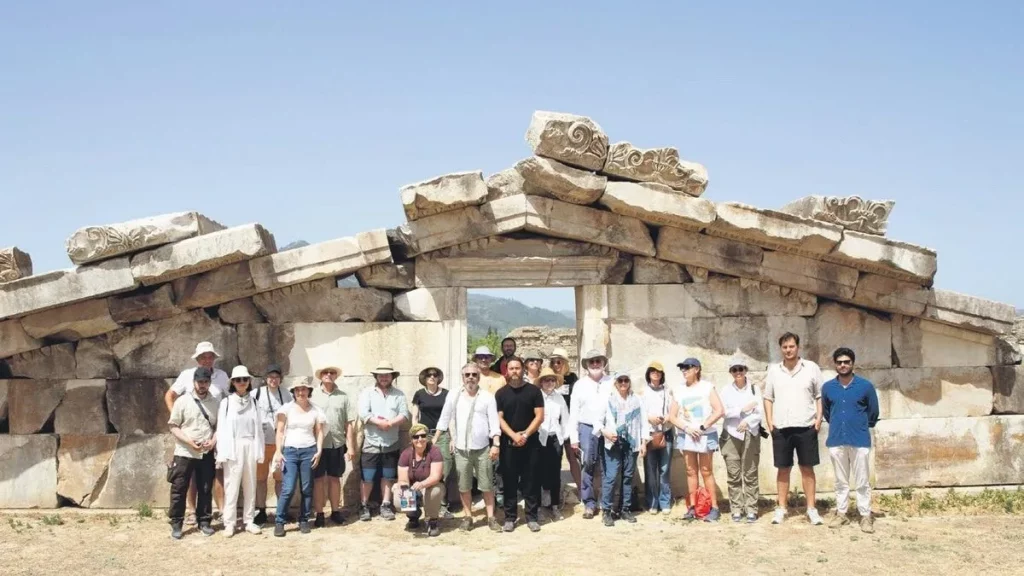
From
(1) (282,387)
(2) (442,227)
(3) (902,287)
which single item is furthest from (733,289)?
(1) (282,387)

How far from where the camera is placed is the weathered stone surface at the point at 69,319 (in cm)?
885

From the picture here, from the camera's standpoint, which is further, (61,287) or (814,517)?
(61,287)

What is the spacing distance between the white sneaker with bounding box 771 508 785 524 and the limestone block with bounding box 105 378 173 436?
19.2ft

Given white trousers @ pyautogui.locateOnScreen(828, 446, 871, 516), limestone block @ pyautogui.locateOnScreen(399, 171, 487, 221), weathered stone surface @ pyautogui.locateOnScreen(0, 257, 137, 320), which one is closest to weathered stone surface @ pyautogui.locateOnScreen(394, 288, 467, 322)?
limestone block @ pyautogui.locateOnScreen(399, 171, 487, 221)

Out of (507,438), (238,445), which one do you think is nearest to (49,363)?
(238,445)

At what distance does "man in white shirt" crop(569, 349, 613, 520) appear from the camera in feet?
27.4

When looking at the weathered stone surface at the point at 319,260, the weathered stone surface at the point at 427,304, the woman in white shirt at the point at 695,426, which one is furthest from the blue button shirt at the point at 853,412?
the weathered stone surface at the point at 319,260

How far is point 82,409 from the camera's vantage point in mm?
9062

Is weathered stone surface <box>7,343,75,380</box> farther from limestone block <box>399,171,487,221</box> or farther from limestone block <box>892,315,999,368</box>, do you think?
limestone block <box>892,315,999,368</box>

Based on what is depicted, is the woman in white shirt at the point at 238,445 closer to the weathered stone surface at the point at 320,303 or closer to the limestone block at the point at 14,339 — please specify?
the weathered stone surface at the point at 320,303

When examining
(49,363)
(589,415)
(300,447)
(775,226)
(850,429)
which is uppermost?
(775,226)

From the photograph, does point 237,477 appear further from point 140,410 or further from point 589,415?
point 589,415

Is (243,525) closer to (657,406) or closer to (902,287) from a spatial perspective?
(657,406)

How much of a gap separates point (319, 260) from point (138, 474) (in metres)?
2.75
